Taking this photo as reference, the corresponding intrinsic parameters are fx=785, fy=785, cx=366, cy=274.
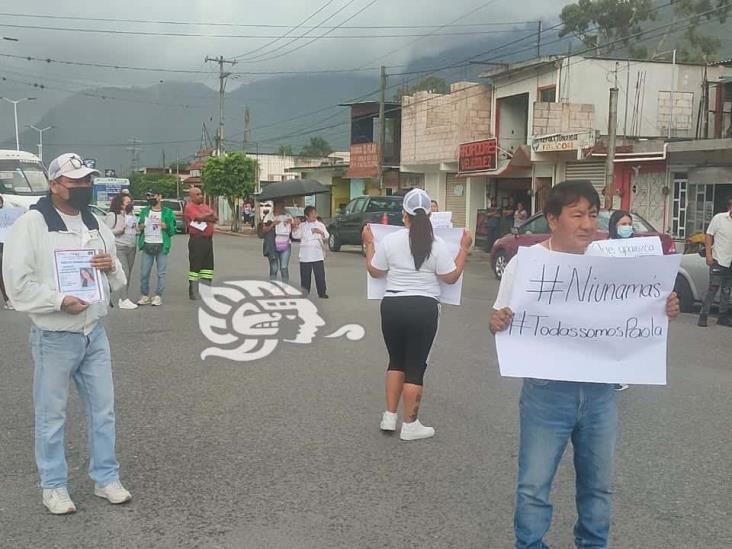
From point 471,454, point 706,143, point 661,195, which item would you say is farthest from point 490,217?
point 471,454

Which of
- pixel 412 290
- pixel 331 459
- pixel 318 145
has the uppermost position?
pixel 318 145

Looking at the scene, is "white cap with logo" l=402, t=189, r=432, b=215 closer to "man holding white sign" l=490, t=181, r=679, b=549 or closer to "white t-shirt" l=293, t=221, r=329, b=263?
"man holding white sign" l=490, t=181, r=679, b=549

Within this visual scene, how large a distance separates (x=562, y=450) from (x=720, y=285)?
8628mm

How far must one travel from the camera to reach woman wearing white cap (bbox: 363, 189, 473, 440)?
5285mm

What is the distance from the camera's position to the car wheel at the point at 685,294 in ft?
40.3

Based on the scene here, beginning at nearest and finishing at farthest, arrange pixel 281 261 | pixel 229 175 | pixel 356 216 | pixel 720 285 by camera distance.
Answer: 1. pixel 720 285
2. pixel 281 261
3. pixel 356 216
4. pixel 229 175

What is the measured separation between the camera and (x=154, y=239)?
11.7 m

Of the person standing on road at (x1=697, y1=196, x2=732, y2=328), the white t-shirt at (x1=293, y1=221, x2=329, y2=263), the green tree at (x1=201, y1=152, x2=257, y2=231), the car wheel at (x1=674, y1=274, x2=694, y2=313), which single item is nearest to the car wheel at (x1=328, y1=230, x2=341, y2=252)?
the white t-shirt at (x1=293, y1=221, x2=329, y2=263)

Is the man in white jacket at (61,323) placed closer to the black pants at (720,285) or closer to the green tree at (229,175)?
the black pants at (720,285)

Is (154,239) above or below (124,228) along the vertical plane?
below

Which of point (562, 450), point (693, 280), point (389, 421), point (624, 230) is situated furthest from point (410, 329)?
point (693, 280)

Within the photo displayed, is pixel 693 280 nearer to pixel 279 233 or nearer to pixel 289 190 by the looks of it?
pixel 279 233

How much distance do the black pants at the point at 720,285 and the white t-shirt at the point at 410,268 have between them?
6.66 m

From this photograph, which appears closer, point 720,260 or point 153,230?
point 720,260
